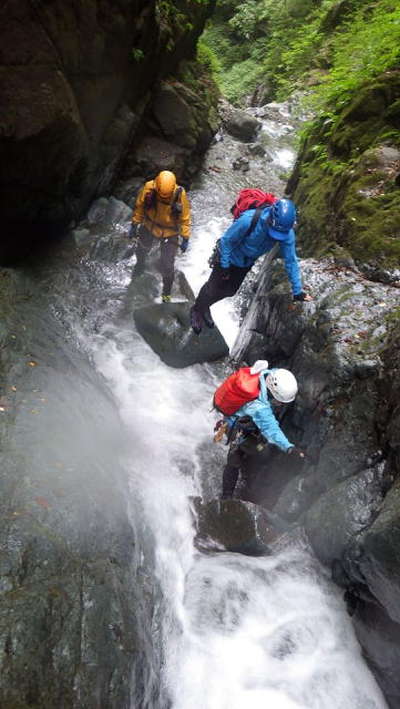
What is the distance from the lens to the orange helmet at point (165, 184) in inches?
287

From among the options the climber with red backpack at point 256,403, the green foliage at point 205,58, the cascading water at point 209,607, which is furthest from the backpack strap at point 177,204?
the green foliage at point 205,58

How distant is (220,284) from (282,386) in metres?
2.69

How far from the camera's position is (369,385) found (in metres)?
4.85

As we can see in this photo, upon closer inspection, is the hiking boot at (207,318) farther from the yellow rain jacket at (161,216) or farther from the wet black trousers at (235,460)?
the wet black trousers at (235,460)

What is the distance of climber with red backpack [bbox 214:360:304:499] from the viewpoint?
4934 mm

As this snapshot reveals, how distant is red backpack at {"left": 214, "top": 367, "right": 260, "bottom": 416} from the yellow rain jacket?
11.9 feet

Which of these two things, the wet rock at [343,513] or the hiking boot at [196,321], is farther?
the hiking boot at [196,321]

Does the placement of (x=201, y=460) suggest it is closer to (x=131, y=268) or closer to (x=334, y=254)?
(x=334, y=254)

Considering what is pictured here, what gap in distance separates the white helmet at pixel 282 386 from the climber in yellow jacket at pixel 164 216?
12.2 ft

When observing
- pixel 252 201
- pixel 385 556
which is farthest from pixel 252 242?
pixel 385 556

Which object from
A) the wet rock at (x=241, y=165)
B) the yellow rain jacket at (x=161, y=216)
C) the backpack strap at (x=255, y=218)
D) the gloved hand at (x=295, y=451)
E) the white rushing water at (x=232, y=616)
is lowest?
the white rushing water at (x=232, y=616)

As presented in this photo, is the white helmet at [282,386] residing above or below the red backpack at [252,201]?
below

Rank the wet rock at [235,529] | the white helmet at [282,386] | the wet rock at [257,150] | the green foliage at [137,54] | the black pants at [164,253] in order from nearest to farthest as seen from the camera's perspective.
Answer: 1. the white helmet at [282,386]
2. the wet rock at [235,529]
3. the black pants at [164,253]
4. the green foliage at [137,54]
5. the wet rock at [257,150]

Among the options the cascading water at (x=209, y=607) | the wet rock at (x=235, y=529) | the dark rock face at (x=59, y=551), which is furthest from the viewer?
the wet rock at (x=235, y=529)
